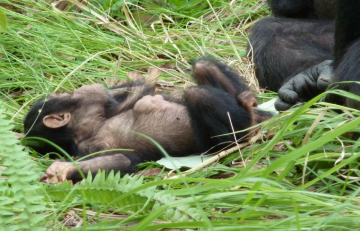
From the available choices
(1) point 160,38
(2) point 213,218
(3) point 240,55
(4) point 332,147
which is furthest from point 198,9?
(2) point 213,218

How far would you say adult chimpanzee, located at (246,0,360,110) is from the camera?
2000 millimetres

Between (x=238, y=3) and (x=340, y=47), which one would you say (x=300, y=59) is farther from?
(x=238, y=3)

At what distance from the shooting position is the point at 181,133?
7.06 ft

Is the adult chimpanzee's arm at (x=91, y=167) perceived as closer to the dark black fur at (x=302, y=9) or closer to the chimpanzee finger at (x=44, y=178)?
the chimpanzee finger at (x=44, y=178)

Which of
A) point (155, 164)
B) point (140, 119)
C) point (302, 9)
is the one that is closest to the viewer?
point (155, 164)

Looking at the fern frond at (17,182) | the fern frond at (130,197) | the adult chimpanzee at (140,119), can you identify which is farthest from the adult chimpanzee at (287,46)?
the fern frond at (17,182)

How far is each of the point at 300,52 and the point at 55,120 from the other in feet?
4.28

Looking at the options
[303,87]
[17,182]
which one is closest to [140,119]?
[303,87]

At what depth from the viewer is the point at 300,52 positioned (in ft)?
8.92

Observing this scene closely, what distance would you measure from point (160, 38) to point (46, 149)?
1.29 m

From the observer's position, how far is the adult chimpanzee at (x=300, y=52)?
2.00 metres

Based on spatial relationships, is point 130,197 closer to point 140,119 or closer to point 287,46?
point 140,119

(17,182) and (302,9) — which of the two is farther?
(302,9)

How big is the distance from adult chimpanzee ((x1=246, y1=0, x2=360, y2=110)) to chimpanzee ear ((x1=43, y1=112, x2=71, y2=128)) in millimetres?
939
